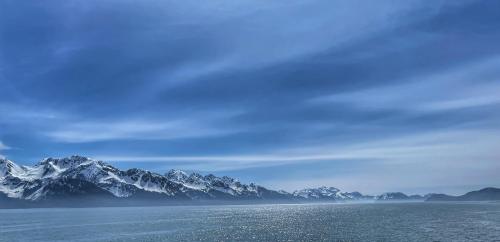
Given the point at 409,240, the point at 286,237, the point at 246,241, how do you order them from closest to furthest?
the point at 409,240, the point at 246,241, the point at 286,237

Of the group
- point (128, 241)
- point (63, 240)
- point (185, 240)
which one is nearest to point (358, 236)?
point (185, 240)

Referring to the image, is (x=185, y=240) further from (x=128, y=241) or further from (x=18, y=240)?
(x=18, y=240)

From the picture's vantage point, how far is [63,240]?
130750 millimetres

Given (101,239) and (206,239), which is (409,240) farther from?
(101,239)

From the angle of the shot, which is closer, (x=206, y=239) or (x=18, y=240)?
(x=206, y=239)

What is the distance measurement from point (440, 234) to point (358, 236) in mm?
25282

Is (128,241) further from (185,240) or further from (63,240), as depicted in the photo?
(63,240)

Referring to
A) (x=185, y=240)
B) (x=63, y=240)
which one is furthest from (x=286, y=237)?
(x=63, y=240)

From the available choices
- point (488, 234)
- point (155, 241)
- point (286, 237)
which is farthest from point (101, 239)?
point (488, 234)

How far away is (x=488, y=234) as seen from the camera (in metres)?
122

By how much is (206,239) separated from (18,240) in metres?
60.7

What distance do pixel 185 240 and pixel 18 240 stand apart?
55.0 meters

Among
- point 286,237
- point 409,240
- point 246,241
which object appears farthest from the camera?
point 286,237

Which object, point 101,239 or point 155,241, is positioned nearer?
point 155,241
